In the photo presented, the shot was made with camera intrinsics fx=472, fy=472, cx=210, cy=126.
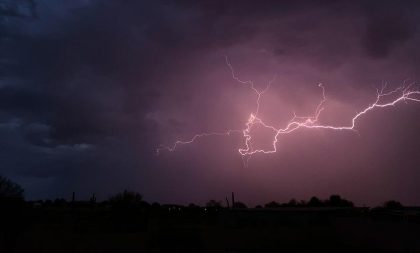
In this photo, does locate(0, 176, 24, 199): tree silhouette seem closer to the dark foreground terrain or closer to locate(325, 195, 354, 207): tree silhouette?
the dark foreground terrain

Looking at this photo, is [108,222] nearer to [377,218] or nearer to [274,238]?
[274,238]

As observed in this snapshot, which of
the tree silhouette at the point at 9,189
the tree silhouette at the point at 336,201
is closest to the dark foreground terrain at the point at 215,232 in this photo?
the tree silhouette at the point at 9,189

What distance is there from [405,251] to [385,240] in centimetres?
229

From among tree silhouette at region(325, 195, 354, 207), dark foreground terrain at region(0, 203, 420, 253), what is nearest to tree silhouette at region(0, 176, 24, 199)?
dark foreground terrain at region(0, 203, 420, 253)

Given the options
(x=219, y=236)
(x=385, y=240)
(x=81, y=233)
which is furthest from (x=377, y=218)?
(x=81, y=233)

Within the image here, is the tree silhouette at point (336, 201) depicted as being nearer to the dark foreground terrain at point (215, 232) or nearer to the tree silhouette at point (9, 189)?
the dark foreground terrain at point (215, 232)

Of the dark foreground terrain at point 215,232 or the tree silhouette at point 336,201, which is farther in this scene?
the tree silhouette at point 336,201

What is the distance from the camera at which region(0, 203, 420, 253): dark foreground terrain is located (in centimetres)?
2266

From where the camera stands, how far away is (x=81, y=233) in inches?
1270

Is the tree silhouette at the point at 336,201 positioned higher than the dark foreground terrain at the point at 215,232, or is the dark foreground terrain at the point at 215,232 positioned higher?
the tree silhouette at the point at 336,201

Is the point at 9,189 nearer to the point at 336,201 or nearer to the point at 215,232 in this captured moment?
the point at 215,232

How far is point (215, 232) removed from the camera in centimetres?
3525

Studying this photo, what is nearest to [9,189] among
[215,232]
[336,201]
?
[215,232]

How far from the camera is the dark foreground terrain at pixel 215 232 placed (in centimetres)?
2266
